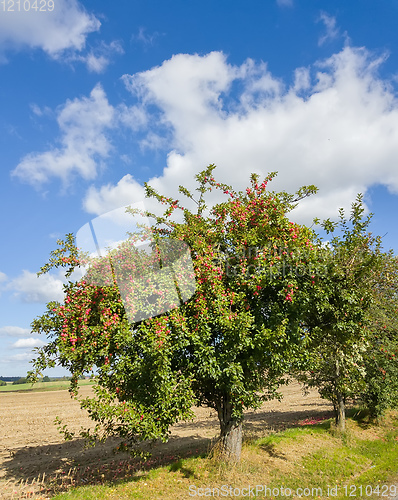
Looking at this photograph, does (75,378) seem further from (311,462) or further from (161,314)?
(311,462)

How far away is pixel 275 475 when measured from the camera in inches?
550

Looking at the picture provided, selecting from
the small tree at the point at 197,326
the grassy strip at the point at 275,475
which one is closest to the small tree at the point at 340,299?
the small tree at the point at 197,326

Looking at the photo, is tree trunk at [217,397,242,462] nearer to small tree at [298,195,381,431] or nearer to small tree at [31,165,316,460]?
small tree at [31,165,316,460]

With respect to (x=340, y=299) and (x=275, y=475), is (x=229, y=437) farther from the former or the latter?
(x=340, y=299)

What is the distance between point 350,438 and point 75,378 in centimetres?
1675

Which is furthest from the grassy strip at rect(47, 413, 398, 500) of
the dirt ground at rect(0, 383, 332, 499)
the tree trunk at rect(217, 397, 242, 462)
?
the dirt ground at rect(0, 383, 332, 499)

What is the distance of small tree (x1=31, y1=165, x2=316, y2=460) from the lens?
458 inches

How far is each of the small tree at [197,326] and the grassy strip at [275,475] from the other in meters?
1.30

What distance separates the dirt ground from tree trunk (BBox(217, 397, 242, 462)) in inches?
34.4

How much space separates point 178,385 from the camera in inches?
474

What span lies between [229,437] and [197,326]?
20.1ft

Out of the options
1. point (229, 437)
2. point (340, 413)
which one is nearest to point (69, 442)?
point (229, 437)

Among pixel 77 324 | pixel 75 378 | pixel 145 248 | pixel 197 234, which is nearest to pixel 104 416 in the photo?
pixel 75 378

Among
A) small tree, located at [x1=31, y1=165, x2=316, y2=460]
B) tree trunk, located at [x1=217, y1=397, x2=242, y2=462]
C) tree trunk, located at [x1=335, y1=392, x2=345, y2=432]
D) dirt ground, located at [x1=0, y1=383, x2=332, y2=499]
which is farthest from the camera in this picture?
tree trunk, located at [x1=335, y1=392, x2=345, y2=432]
